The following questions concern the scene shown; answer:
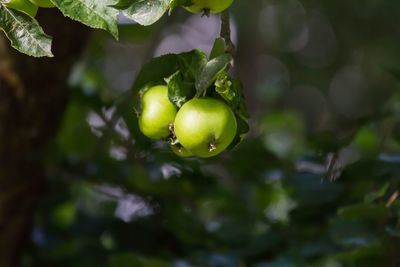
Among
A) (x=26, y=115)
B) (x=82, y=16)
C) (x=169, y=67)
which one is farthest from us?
(x=26, y=115)

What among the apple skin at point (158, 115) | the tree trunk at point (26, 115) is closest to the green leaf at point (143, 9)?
the apple skin at point (158, 115)

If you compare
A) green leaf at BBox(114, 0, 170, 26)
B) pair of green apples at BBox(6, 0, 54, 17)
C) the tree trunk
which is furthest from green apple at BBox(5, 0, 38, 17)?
the tree trunk

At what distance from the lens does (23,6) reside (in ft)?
2.59

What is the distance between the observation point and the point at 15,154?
1532 mm

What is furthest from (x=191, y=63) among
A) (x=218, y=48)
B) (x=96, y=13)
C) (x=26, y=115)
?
(x=26, y=115)

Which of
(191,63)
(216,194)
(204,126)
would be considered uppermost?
(216,194)

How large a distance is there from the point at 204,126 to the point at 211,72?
0.06 meters

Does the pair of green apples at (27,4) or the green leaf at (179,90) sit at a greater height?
the pair of green apples at (27,4)

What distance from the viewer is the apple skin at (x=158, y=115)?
2.69 feet

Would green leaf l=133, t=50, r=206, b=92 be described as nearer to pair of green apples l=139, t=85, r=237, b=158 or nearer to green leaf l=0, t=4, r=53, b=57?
pair of green apples l=139, t=85, r=237, b=158

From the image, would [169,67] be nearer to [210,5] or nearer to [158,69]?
[158,69]

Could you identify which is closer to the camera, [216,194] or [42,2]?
[42,2]

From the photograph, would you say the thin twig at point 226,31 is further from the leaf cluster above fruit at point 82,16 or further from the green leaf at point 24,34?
the green leaf at point 24,34

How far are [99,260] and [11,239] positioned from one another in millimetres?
219
